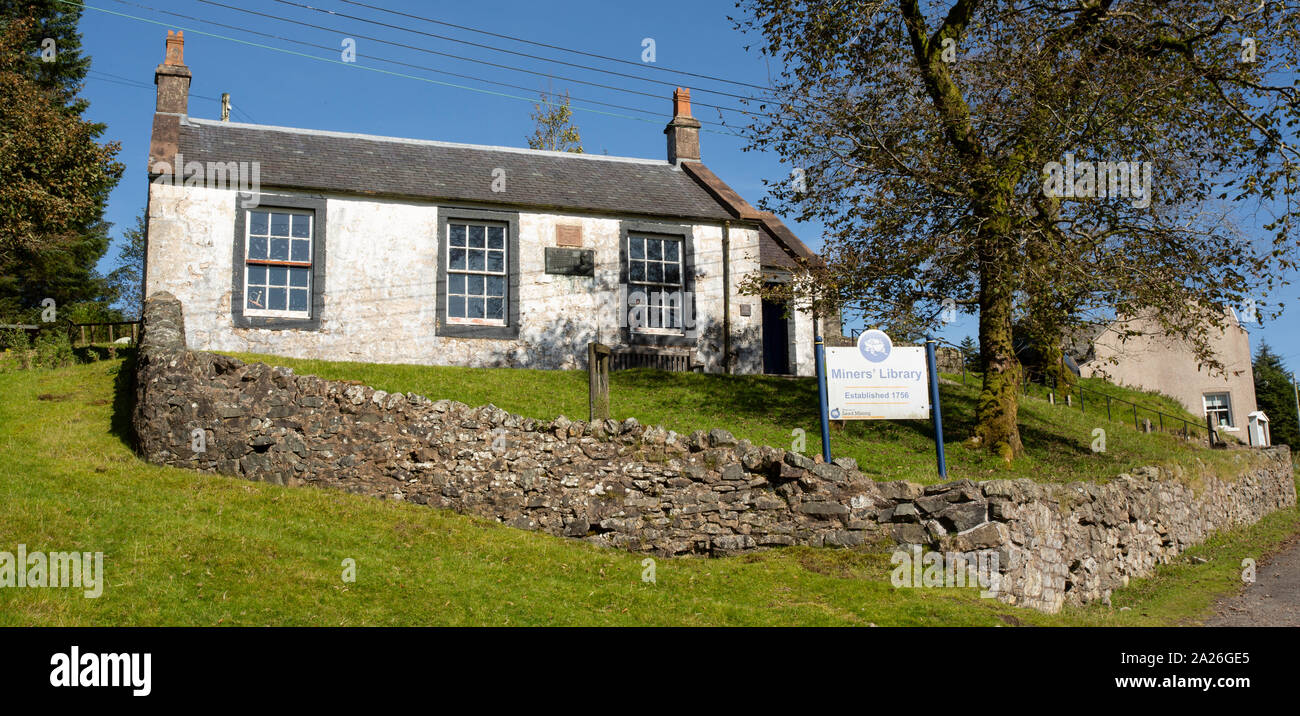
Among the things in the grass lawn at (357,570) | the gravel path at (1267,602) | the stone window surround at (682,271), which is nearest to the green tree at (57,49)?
the stone window surround at (682,271)

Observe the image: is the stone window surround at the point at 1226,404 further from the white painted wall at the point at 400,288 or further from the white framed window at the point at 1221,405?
the white painted wall at the point at 400,288

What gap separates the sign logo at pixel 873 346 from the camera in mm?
12562

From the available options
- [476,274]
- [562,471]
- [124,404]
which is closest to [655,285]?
[476,274]

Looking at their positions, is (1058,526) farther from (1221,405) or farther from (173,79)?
(1221,405)

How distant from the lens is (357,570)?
30.0 ft

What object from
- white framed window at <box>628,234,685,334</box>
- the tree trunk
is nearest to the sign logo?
the tree trunk

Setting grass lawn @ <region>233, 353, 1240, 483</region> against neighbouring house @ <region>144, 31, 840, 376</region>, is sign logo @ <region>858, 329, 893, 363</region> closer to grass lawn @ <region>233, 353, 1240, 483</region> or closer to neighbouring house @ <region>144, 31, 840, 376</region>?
grass lawn @ <region>233, 353, 1240, 483</region>

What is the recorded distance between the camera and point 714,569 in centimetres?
1062

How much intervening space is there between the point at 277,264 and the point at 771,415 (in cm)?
1067

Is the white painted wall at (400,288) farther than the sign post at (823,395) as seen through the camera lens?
Yes

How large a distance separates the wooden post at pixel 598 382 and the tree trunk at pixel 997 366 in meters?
7.10

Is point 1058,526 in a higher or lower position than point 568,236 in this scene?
lower

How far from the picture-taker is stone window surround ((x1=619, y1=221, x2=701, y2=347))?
2111 centimetres
